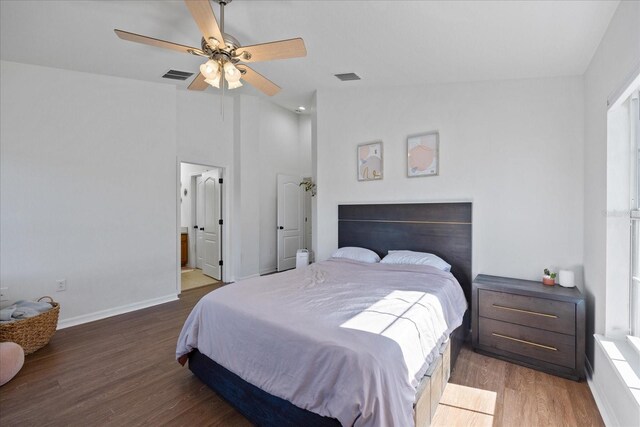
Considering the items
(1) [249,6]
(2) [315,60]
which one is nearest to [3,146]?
(1) [249,6]

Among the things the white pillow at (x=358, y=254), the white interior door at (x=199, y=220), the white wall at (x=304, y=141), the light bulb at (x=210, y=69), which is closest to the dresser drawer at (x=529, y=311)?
the white pillow at (x=358, y=254)

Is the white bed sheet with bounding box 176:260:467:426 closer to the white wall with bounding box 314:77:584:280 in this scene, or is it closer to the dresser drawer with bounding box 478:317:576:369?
the dresser drawer with bounding box 478:317:576:369

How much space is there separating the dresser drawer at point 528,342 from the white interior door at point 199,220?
192 inches

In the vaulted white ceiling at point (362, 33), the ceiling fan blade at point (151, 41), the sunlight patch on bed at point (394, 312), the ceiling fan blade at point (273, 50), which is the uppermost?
the vaulted white ceiling at point (362, 33)

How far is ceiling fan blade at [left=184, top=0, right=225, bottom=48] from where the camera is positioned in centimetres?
170

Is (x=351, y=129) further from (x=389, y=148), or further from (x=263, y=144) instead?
(x=263, y=144)

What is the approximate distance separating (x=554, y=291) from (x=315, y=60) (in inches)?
121

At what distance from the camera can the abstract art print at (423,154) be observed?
333 cm

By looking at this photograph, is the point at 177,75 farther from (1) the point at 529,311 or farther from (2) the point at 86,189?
(1) the point at 529,311

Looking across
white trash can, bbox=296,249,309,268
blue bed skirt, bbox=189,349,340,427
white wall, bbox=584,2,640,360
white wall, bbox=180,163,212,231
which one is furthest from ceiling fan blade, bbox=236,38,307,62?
white wall, bbox=180,163,212,231

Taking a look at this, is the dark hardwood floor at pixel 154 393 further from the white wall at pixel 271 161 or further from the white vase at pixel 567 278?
the white wall at pixel 271 161

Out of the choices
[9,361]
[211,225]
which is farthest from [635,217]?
[211,225]

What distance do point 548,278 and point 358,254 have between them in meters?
1.81

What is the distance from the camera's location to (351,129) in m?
3.95
